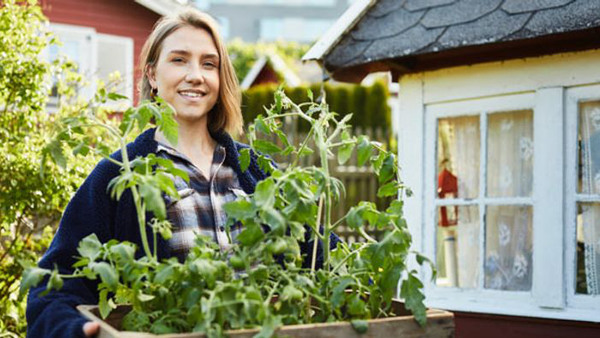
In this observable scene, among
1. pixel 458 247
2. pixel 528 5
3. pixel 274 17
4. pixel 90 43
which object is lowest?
pixel 458 247

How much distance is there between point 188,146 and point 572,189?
2.10 m

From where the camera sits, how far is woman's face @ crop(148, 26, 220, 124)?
2.16 meters

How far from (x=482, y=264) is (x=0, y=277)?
2.79 m

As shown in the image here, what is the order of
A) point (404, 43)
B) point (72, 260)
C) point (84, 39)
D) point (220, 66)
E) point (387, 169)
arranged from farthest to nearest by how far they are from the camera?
point (84, 39)
point (404, 43)
point (220, 66)
point (72, 260)
point (387, 169)

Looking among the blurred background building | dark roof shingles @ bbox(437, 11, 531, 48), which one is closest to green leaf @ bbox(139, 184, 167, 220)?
dark roof shingles @ bbox(437, 11, 531, 48)

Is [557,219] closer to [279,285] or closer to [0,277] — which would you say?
[279,285]

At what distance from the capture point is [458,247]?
4.25 metres

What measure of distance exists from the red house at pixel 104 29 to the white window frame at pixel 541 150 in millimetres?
7487

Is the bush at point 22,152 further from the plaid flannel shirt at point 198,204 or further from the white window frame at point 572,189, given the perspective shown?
the white window frame at point 572,189

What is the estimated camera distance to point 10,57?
4.46m

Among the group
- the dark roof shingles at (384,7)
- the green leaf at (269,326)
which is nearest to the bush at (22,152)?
the dark roof shingles at (384,7)

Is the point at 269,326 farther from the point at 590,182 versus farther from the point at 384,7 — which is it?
the point at 384,7

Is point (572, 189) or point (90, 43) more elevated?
point (90, 43)

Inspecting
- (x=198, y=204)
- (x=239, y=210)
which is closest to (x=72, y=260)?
(x=198, y=204)
